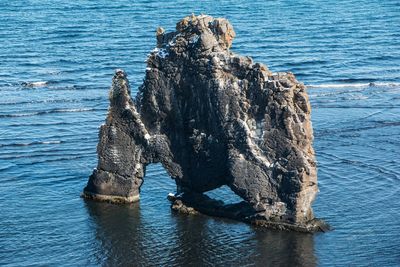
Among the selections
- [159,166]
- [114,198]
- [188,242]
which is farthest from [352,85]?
[188,242]

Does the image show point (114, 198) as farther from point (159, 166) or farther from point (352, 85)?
point (352, 85)

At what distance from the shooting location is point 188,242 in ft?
154

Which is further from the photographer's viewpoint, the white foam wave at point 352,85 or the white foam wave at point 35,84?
the white foam wave at point 35,84

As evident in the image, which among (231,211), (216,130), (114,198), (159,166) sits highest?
(216,130)

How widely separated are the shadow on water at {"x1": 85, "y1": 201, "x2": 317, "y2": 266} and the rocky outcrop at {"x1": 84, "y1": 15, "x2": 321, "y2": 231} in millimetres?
1184

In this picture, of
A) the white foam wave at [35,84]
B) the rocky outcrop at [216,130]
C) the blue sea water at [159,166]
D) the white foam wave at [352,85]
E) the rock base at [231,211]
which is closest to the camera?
the blue sea water at [159,166]

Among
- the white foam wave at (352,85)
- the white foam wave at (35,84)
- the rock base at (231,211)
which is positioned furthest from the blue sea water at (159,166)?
the rock base at (231,211)

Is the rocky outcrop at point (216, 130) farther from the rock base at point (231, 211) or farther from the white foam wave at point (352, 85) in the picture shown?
the white foam wave at point (352, 85)

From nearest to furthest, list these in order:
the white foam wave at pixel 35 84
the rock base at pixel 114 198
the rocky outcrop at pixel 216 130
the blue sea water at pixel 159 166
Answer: the blue sea water at pixel 159 166, the rocky outcrop at pixel 216 130, the rock base at pixel 114 198, the white foam wave at pixel 35 84

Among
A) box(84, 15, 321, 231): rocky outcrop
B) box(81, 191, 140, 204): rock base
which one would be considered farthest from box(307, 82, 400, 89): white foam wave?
box(84, 15, 321, 231): rocky outcrop

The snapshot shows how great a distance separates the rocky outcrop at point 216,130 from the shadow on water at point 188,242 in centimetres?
118

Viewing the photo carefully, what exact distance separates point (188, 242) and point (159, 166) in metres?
13.4

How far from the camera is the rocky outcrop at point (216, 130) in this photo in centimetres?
4703

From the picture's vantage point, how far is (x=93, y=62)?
318 ft
